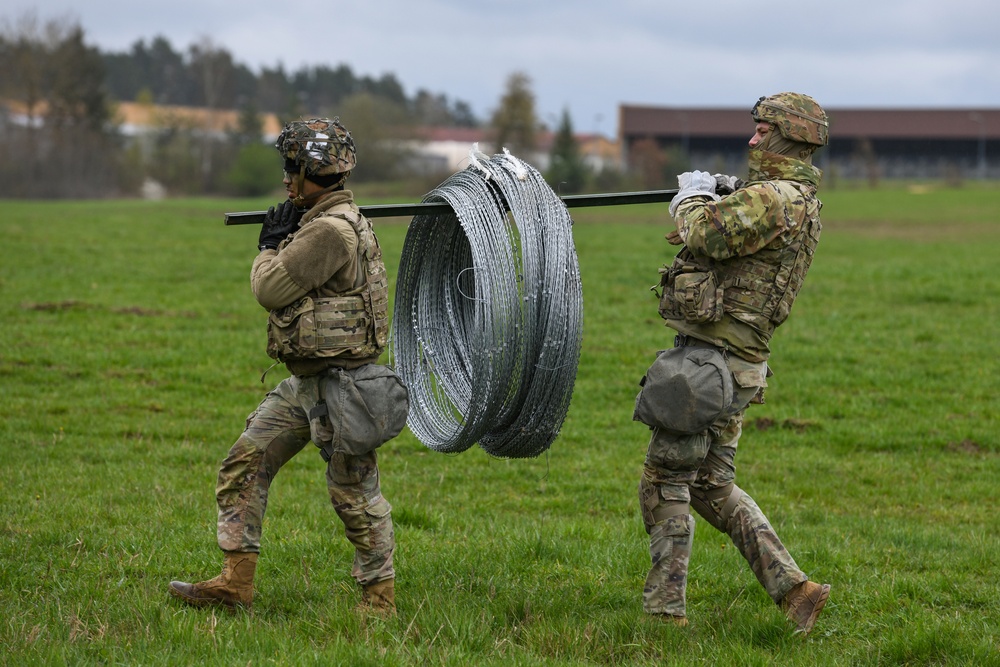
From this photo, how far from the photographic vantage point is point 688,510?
550 centimetres

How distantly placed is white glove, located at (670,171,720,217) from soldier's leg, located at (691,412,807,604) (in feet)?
3.46

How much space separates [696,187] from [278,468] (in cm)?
235

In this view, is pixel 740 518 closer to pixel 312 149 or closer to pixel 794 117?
pixel 794 117

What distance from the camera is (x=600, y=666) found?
16.5 feet

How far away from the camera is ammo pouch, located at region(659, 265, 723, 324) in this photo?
5320mm

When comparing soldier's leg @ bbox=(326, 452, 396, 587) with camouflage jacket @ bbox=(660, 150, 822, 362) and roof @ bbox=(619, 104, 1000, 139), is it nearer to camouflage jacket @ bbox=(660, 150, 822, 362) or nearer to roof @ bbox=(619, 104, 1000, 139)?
camouflage jacket @ bbox=(660, 150, 822, 362)

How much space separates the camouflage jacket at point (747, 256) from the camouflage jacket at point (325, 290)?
138 centimetres

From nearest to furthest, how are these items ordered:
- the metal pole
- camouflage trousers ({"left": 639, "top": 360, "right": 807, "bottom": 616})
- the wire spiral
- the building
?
camouflage trousers ({"left": 639, "top": 360, "right": 807, "bottom": 616}) → the wire spiral → the metal pole → the building

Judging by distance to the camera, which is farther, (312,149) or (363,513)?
(363,513)

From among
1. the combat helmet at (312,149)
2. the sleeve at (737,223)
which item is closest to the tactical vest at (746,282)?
the sleeve at (737,223)

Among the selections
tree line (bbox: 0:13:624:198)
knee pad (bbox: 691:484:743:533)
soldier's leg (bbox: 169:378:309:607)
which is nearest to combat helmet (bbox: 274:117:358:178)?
soldier's leg (bbox: 169:378:309:607)

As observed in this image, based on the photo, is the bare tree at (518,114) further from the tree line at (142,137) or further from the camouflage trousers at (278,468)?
the camouflage trousers at (278,468)

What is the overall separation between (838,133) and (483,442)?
86.0 meters

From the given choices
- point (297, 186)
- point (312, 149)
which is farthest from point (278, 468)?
point (312, 149)
